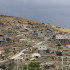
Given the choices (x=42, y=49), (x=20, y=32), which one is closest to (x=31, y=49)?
(x=42, y=49)

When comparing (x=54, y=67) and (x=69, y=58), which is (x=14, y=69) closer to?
(x=54, y=67)

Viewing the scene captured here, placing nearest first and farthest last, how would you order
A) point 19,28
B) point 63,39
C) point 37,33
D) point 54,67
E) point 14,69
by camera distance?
1. point 14,69
2. point 54,67
3. point 63,39
4. point 37,33
5. point 19,28

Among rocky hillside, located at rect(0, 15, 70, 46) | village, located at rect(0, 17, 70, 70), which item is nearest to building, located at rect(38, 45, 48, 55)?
village, located at rect(0, 17, 70, 70)

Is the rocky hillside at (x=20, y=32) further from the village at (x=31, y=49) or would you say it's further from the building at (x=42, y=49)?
the building at (x=42, y=49)

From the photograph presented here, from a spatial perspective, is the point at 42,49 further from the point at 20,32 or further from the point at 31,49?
the point at 20,32

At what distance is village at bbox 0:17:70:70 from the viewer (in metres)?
44.8

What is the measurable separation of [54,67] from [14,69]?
6.49m

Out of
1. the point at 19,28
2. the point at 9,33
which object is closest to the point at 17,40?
the point at 9,33

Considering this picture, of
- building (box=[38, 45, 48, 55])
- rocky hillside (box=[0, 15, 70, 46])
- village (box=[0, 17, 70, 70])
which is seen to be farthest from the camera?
rocky hillside (box=[0, 15, 70, 46])

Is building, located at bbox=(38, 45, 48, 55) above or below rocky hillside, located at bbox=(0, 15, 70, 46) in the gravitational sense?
below

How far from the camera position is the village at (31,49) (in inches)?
1764

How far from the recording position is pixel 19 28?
3784 inches

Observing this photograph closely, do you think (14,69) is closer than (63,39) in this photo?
Yes

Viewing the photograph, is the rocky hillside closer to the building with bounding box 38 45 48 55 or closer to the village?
the village
